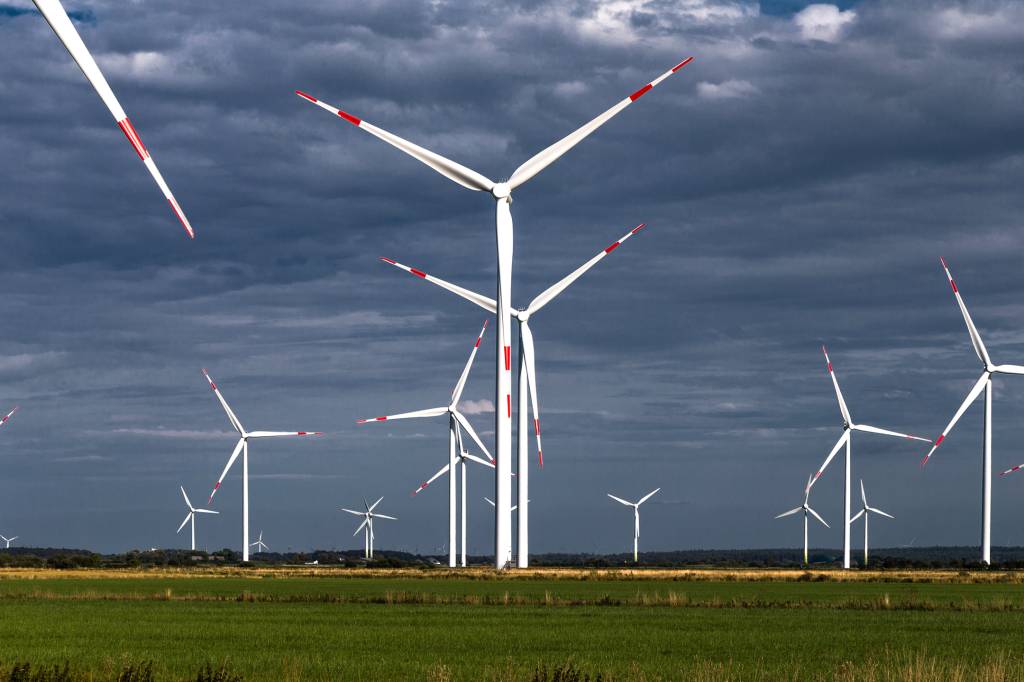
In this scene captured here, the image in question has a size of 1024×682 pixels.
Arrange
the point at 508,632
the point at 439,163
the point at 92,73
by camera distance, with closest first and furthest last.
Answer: the point at 92,73 → the point at 508,632 → the point at 439,163

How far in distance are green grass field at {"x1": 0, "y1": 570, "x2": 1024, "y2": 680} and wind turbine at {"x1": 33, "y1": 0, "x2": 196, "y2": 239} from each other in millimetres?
11124

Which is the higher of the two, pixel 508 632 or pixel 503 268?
pixel 503 268

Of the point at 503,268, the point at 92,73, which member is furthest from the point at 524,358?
the point at 92,73

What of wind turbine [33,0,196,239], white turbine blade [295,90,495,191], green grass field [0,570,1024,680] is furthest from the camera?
white turbine blade [295,90,495,191]

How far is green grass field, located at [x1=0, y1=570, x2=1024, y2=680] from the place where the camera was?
39281 mm

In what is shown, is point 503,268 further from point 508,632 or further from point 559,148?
point 508,632

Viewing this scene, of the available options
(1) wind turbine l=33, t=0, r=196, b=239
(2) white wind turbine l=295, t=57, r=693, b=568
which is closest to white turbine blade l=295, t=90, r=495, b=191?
(2) white wind turbine l=295, t=57, r=693, b=568

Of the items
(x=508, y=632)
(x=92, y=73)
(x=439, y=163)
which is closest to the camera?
(x=92, y=73)

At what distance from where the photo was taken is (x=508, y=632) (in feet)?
180

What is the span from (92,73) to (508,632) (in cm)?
2907

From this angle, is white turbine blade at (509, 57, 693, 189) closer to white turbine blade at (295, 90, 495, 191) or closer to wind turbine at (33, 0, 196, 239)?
white turbine blade at (295, 90, 495, 191)

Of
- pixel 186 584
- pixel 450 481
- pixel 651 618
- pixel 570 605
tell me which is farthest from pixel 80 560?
pixel 651 618

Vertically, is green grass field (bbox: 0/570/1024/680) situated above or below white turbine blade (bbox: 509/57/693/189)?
below

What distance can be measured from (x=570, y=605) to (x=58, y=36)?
47.6 metres
